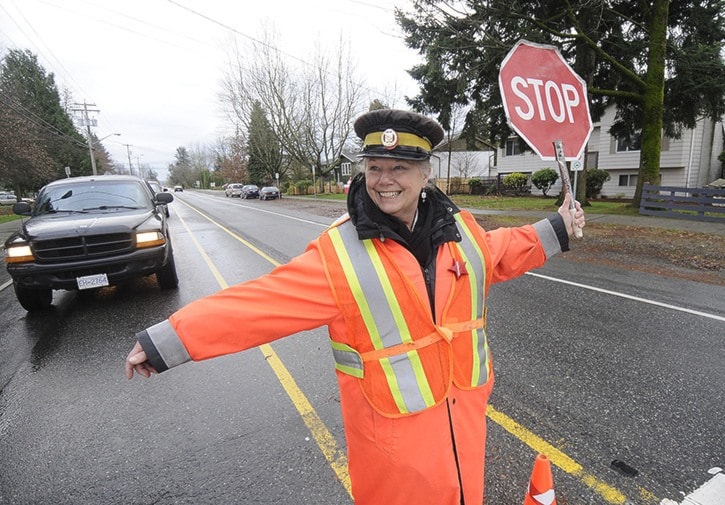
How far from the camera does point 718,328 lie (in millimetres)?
4387

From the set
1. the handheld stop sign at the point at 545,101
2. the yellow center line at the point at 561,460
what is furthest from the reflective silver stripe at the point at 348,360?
the yellow center line at the point at 561,460

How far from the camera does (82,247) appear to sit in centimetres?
521

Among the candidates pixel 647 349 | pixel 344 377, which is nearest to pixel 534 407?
pixel 647 349

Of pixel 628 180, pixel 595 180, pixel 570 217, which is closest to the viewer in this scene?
pixel 570 217

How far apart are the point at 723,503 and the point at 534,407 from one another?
108 cm

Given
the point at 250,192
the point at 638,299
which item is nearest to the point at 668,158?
the point at 638,299

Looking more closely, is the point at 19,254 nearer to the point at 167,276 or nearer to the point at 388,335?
the point at 167,276

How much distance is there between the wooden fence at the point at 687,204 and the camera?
1218cm

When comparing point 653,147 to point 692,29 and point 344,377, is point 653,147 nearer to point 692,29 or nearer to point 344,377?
point 692,29

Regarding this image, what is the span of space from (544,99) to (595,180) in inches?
1031

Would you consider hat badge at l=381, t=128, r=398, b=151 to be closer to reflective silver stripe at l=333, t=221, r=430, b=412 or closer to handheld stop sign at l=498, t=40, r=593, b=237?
reflective silver stripe at l=333, t=221, r=430, b=412

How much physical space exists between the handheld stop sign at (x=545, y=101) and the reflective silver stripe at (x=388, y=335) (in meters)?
1.29

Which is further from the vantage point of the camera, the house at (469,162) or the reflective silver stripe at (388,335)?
the house at (469,162)

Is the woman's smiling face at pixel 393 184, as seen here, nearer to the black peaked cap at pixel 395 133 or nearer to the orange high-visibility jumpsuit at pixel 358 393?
the black peaked cap at pixel 395 133
